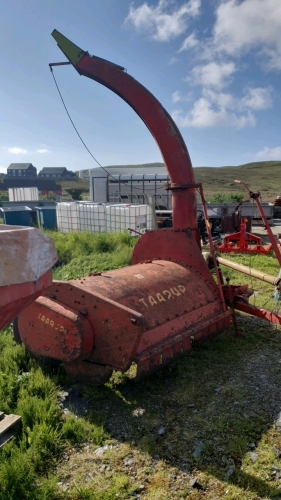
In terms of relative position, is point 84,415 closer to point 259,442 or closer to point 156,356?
point 156,356

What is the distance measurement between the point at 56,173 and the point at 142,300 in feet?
260

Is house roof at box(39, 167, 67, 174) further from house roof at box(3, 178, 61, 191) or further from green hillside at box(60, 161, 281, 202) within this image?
house roof at box(3, 178, 61, 191)

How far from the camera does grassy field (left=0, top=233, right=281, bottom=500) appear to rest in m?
2.53

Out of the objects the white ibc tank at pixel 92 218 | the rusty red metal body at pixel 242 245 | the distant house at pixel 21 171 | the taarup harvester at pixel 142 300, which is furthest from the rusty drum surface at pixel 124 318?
the distant house at pixel 21 171

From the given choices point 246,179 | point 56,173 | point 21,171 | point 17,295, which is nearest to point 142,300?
point 17,295

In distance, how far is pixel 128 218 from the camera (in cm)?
1143

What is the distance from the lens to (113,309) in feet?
11.0

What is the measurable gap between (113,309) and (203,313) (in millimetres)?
1419

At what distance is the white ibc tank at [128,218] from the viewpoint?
11406 millimetres

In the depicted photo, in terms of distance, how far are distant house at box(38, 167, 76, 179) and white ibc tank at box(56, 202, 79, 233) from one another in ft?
222

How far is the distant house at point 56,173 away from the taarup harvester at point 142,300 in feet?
249

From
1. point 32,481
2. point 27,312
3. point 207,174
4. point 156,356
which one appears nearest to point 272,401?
point 156,356

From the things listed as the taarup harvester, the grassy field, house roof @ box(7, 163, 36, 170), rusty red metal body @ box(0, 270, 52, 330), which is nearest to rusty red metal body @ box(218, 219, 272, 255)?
the taarup harvester

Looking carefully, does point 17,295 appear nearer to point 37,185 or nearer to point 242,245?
point 242,245
